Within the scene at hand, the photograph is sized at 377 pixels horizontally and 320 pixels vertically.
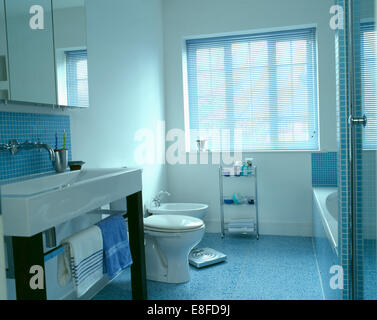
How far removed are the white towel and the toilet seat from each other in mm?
761

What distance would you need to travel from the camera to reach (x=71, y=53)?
222 cm

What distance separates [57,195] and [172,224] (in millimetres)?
1348

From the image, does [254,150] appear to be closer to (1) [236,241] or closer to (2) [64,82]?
(1) [236,241]

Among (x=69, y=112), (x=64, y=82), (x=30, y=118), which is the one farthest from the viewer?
(x=69, y=112)

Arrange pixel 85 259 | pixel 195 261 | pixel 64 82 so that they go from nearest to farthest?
pixel 85 259 < pixel 64 82 < pixel 195 261

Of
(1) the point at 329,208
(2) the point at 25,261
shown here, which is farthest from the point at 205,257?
(2) the point at 25,261

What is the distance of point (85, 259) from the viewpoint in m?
1.76

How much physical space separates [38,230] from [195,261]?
76.6 inches

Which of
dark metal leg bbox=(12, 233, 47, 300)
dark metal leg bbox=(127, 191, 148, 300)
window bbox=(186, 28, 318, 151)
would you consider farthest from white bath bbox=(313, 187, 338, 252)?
dark metal leg bbox=(12, 233, 47, 300)

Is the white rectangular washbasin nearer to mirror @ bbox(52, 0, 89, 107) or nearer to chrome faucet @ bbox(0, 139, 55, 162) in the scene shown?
chrome faucet @ bbox(0, 139, 55, 162)

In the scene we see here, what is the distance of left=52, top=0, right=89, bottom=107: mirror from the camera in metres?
2.11

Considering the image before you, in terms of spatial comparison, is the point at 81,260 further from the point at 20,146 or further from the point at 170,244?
the point at 170,244

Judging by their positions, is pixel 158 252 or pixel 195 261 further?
pixel 195 261
